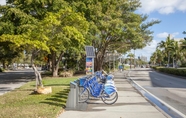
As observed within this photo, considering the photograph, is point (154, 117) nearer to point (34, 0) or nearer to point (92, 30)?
point (34, 0)

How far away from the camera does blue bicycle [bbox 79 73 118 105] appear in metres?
9.98

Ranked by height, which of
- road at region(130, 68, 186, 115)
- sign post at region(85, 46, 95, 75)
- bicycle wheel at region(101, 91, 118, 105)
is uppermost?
sign post at region(85, 46, 95, 75)

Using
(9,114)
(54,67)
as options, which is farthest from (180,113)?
(54,67)

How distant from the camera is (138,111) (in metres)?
8.54

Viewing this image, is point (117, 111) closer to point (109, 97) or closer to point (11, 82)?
point (109, 97)

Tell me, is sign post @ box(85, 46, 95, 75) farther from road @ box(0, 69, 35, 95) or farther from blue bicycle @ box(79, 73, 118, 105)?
blue bicycle @ box(79, 73, 118, 105)

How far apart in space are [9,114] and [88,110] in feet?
8.57

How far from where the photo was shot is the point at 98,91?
33.9 ft

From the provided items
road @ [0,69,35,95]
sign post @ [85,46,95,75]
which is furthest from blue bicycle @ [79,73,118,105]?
road @ [0,69,35,95]

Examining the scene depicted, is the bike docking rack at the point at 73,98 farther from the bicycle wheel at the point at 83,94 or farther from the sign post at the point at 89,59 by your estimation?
the sign post at the point at 89,59

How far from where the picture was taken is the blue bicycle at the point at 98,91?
998cm

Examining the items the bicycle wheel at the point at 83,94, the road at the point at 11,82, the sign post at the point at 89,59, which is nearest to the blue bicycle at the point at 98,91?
the bicycle wheel at the point at 83,94

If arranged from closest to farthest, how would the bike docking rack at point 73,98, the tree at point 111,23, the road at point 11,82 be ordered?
1. the bike docking rack at point 73,98
2. the road at point 11,82
3. the tree at point 111,23

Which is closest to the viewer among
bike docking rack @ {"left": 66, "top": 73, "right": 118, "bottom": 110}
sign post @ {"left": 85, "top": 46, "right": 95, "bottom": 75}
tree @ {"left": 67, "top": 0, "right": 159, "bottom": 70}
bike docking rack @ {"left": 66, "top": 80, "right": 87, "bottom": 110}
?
bike docking rack @ {"left": 66, "top": 80, "right": 87, "bottom": 110}
